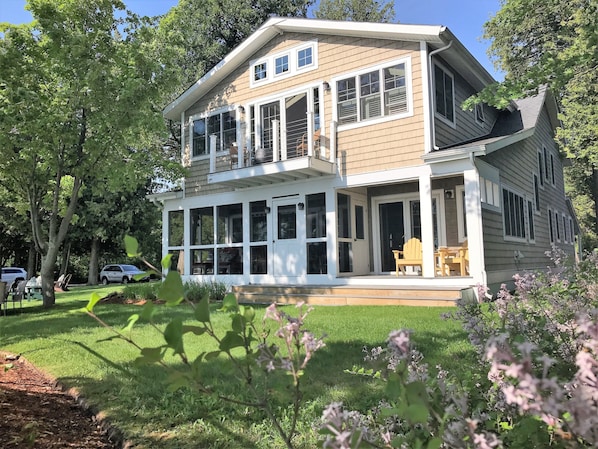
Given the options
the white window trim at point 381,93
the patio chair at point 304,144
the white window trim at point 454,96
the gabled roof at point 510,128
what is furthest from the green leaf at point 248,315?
the patio chair at point 304,144

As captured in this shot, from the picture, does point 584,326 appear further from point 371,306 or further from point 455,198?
point 455,198

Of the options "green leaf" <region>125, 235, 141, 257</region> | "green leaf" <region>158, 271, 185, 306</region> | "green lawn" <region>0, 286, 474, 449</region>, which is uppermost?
"green leaf" <region>125, 235, 141, 257</region>

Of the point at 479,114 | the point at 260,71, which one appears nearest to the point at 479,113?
the point at 479,114

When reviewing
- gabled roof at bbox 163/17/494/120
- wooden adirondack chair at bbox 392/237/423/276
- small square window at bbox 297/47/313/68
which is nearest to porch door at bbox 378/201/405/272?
wooden adirondack chair at bbox 392/237/423/276

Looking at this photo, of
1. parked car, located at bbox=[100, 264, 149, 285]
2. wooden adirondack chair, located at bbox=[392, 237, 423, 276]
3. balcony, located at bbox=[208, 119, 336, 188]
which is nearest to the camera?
wooden adirondack chair, located at bbox=[392, 237, 423, 276]

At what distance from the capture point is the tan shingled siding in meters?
10.1

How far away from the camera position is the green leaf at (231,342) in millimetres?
1252

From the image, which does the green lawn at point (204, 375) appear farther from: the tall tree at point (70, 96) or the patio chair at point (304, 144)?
the patio chair at point (304, 144)

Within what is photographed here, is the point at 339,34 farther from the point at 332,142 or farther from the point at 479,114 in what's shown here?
the point at 479,114

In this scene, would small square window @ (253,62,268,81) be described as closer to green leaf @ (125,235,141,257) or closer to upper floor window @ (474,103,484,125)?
upper floor window @ (474,103,484,125)

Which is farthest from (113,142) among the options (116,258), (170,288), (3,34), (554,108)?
(116,258)

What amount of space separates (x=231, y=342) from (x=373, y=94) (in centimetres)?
1030

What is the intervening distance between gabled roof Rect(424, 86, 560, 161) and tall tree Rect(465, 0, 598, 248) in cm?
95

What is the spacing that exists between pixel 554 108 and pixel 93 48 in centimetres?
1757
